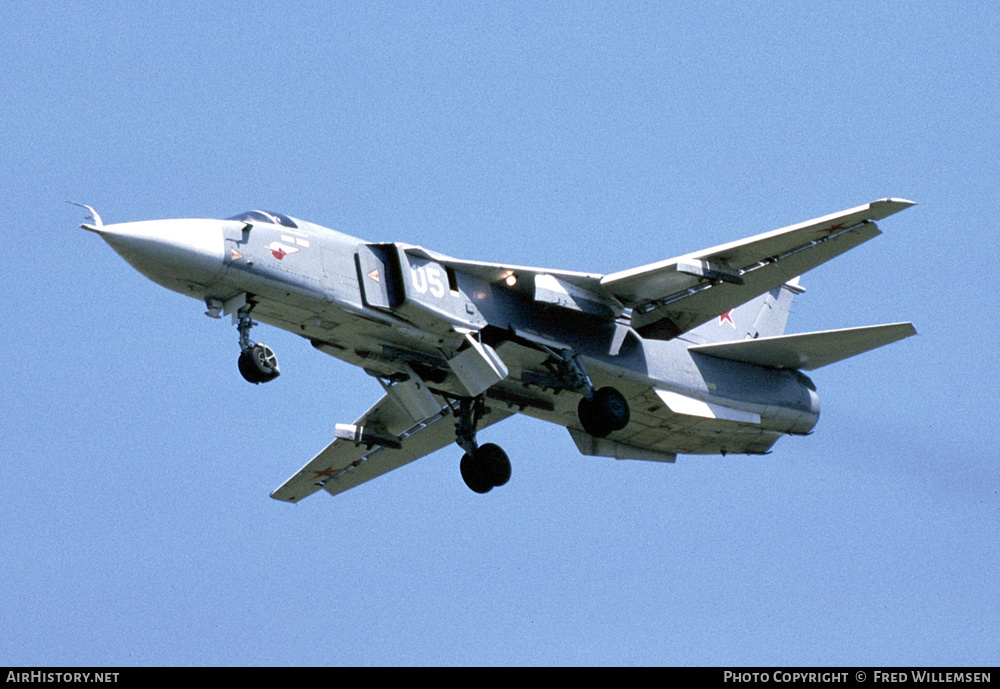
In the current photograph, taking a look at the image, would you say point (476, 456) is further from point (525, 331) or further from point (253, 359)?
point (253, 359)

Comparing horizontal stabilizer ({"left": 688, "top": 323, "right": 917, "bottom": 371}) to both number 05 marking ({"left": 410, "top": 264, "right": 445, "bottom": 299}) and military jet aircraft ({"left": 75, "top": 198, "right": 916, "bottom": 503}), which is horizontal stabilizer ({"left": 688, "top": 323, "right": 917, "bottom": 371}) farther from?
number 05 marking ({"left": 410, "top": 264, "right": 445, "bottom": 299})

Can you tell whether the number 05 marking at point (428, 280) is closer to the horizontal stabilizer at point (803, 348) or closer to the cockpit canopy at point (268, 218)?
the cockpit canopy at point (268, 218)

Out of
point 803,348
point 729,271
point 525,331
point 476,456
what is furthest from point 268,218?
point 803,348

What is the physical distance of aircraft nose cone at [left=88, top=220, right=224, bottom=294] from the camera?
21.5 metres

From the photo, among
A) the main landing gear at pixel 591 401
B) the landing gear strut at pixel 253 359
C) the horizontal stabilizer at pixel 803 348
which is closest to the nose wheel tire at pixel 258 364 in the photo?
the landing gear strut at pixel 253 359

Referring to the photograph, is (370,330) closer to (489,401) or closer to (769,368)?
(489,401)

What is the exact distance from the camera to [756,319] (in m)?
30.0

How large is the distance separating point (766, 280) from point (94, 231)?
37.6 feet

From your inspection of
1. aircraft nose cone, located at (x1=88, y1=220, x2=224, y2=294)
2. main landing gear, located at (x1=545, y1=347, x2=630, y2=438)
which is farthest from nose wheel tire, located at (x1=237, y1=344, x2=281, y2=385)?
main landing gear, located at (x1=545, y1=347, x2=630, y2=438)

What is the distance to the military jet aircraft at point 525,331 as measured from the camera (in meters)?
22.4

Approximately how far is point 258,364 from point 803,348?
10.8 meters

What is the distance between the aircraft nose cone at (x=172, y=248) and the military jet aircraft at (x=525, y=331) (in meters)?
0.02

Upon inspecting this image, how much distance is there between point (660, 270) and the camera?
973 inches
